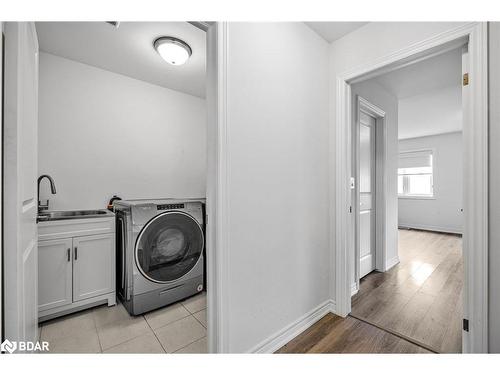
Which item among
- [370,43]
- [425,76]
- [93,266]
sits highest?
[425,76]

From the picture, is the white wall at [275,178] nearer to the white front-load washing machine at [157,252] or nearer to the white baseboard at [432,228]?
the white front-load washing machine at [157,252]

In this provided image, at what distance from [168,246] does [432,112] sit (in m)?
4.75

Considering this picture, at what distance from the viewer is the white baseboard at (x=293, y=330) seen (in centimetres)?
138

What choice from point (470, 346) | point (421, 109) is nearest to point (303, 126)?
point (470, 346)

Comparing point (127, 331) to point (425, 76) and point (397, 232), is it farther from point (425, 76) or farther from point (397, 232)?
point (425, 76)

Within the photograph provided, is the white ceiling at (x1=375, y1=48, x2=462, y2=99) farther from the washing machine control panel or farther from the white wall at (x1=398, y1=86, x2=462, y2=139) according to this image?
the washing machine control panel

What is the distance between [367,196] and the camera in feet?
8.89

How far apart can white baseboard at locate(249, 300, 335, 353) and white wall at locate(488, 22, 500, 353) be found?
3.11ft

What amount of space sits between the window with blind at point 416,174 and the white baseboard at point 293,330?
5.49 m

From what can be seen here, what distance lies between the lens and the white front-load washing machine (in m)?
1.86

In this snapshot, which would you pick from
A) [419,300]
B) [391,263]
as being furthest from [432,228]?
[419,300]

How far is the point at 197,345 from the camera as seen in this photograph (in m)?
1.54

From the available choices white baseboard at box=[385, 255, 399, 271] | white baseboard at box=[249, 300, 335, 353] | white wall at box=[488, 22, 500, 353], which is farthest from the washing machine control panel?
white baseboard at box=[385, 255, 399, 271]

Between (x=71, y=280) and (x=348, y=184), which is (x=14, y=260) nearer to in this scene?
(x=71, y=280)
